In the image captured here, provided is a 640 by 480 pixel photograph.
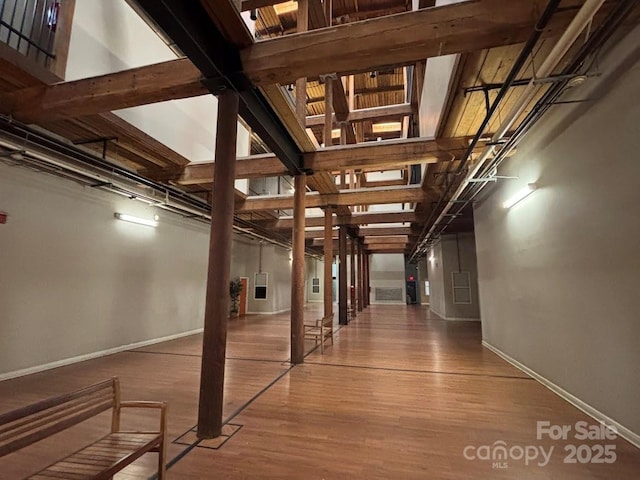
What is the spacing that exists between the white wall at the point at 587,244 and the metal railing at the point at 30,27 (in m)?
5.56

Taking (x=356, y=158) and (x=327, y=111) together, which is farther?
(x=327, y=111)

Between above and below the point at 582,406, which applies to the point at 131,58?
above

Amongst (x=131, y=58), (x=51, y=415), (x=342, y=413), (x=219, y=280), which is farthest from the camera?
(x=131, y=58)

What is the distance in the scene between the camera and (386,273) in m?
18.7

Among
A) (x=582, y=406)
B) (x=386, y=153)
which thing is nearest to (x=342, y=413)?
(x=582, y=406)

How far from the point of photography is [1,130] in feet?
11.6

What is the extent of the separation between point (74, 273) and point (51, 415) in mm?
4281

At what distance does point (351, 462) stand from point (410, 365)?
9.53 feet

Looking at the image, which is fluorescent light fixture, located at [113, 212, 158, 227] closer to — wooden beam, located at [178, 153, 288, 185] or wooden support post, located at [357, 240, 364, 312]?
wooden beam, located at [178, 153, 288, 185]

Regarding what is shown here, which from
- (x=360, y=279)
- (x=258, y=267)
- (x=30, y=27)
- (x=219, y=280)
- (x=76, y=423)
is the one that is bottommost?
(x=76, y=423)

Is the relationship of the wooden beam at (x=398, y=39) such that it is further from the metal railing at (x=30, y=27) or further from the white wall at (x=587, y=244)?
the metal railing at (x=30, y=27)

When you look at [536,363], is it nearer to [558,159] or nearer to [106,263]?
[558,159]

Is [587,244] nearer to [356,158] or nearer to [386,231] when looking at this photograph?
[356,158]

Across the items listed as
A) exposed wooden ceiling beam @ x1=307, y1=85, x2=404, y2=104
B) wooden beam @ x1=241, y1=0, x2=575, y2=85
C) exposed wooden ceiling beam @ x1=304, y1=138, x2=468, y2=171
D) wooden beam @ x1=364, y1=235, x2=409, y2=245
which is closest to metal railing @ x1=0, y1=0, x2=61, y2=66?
wooden beam @ x1=241, y1=0, x2=575, y2=85
